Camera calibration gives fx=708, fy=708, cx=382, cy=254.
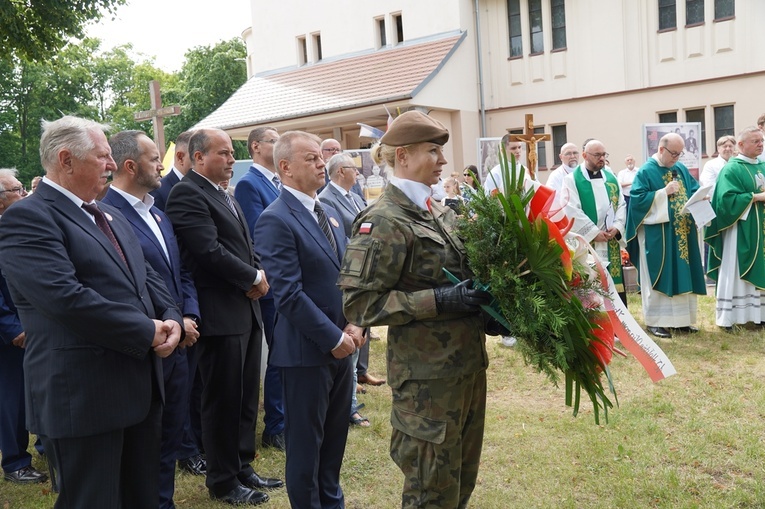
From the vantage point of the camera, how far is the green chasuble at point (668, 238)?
28.6 feet

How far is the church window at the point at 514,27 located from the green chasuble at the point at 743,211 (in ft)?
46.0

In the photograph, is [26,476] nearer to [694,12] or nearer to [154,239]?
[154,239]

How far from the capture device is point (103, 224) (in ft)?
10.6

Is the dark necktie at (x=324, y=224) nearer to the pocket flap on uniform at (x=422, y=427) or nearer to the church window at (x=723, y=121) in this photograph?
the pocket flap on uniform at (x=422, y=427)

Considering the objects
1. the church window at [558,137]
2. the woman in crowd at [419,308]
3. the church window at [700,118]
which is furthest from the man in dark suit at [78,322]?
the church window at [558,137]

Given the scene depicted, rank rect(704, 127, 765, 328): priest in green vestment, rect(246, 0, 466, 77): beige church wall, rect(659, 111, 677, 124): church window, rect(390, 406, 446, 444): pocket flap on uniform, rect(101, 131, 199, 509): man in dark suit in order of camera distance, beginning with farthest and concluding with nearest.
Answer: rect(246, 0, 466, 77): beige church wall, rect(659, 111, 677, 124): church window, rect(704, 127, 765, 328): priest in green vestment, rect(101, 131, 199, 509): man in dark suit, rect(390, 406, 446, 444): pocket flap on uniform

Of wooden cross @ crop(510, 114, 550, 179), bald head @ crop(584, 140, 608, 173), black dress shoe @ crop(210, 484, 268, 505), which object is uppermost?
wooden cross @ crop(510, 114, 550, 179)

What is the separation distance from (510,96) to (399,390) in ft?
65.9

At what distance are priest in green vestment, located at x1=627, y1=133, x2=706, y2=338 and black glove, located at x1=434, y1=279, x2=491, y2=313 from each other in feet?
21.3

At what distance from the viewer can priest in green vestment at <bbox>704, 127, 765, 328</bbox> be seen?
8.65 meters

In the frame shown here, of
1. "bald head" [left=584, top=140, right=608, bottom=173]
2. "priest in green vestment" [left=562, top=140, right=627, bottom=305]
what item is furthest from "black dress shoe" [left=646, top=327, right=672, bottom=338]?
"bald head" [left=584, top=140, right=608, bottom=173]

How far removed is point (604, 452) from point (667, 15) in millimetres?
17655

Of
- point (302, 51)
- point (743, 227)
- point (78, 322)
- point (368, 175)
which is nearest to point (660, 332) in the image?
point (743, 227)

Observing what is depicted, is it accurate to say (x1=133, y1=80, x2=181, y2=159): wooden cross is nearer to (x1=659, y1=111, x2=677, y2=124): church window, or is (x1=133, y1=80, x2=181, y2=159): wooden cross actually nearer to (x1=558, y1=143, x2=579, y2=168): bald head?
(x1=558, y1=143, x2=579, y2=168): bald head
